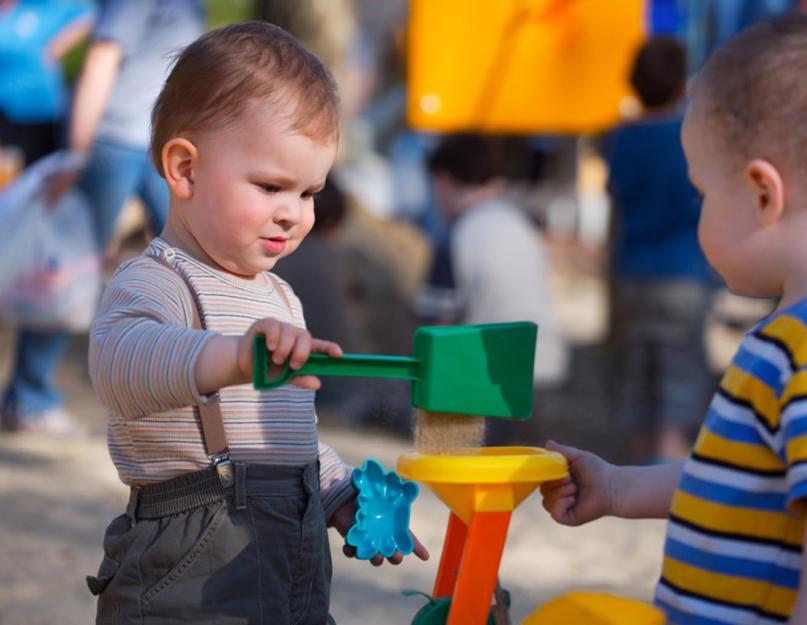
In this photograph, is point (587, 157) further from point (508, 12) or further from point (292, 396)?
point (292, 396)

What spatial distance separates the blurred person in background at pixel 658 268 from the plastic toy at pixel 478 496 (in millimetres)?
3237

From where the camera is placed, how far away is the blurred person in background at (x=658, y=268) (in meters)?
4.72

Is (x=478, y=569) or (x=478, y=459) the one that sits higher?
(x=478, y=459)

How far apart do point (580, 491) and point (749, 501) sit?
0.39 metres

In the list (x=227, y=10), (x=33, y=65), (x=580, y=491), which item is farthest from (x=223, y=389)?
(x=227, y=10)

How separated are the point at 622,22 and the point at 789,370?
167 inches

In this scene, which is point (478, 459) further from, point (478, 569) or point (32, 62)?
point (32, 62)

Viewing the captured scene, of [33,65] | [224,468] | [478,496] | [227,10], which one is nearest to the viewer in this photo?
[478,496]

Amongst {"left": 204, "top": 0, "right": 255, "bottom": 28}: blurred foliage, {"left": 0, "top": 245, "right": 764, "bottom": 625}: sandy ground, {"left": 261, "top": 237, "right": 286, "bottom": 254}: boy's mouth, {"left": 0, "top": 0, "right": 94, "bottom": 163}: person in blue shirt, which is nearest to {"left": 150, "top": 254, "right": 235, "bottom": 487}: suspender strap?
{"left": 261, "top": 237, "right": 286, "bottom": 254}: boy's mouth

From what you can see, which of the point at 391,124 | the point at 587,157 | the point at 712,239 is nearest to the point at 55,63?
the point at 712,239

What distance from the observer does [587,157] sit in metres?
15.7

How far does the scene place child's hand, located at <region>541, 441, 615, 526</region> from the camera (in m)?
1.79

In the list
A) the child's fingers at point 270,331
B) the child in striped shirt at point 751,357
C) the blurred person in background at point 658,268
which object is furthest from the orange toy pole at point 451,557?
the blurred person in background at point 658,268

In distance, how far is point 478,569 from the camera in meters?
1.58
